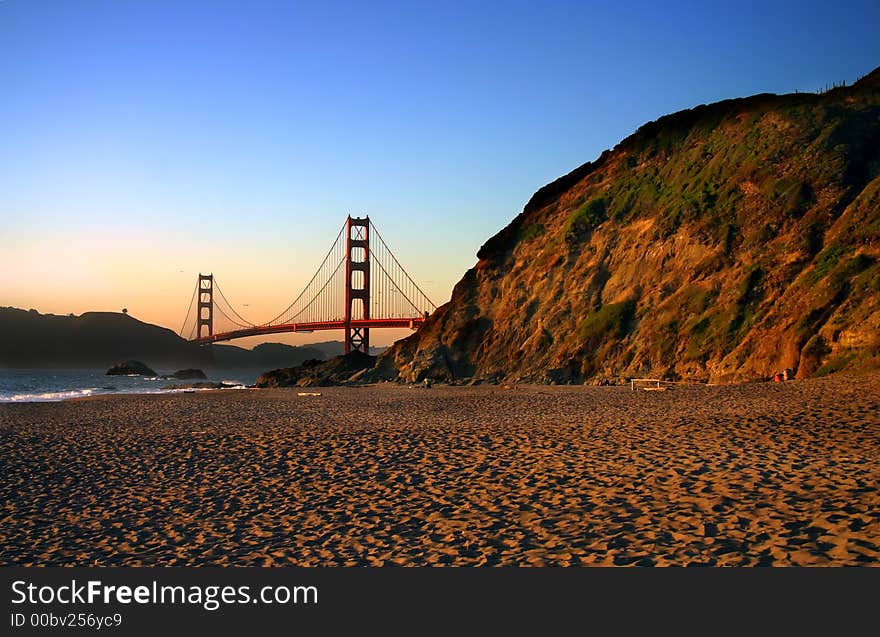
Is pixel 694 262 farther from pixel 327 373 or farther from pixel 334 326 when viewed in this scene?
pixel 334 326

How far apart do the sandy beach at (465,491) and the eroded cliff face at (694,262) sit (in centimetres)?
1209

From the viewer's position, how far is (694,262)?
36062 mm

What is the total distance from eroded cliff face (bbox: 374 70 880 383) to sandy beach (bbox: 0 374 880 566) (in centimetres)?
1209

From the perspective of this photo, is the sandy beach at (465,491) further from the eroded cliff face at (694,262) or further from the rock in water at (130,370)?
the rock in water at (130,370)

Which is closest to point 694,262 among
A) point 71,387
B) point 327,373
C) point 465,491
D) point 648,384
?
point 648,384

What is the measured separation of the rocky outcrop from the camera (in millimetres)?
46938

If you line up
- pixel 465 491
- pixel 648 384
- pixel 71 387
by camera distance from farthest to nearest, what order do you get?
1. pixel 71 387
2. pixel 648 384
3. pixel 465 491

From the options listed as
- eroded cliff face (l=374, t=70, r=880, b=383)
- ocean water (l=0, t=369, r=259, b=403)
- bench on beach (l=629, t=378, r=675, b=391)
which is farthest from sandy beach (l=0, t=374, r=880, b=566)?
ocean water (l=0, t=369, r=259, b=403)

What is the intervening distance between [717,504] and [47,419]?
70.0 feet

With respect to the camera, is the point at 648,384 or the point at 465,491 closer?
the point at 465,491

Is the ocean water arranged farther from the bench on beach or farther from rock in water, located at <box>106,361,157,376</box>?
the bench on beach

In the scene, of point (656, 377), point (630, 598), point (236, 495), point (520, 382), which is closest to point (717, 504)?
point (630, 598)

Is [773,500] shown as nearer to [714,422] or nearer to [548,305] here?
[714,422]

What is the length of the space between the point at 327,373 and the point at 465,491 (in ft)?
133
